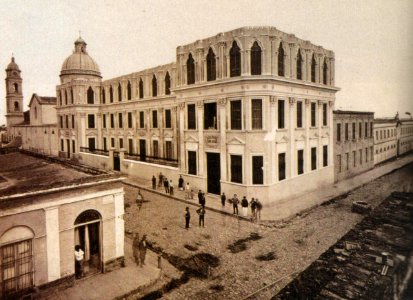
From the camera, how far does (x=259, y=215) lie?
59.2 feet

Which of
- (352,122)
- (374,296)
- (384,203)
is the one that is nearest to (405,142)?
(352,122)

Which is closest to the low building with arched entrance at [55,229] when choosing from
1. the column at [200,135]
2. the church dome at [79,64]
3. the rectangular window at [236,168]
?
the rectangular window at [236,168]

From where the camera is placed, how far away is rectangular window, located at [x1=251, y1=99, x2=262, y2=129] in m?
20.5

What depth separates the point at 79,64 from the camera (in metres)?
43.6

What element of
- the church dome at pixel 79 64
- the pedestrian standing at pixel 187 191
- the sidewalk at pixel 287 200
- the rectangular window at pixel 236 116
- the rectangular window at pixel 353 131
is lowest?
the sidewalk at pixel 287 200

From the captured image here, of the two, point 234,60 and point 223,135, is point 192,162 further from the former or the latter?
point 234,60

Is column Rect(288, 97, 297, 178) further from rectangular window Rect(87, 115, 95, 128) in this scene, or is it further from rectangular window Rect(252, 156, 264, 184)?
rectangular window Rect(87, 115, 95, 128)

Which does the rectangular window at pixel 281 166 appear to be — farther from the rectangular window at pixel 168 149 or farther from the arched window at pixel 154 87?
the arched window at pixel 154 87

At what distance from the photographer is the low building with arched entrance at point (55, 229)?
948cm

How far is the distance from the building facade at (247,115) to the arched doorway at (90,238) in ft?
36.4

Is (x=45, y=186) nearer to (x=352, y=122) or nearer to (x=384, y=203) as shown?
(x=384, y=203)

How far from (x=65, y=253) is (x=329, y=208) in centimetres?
1644

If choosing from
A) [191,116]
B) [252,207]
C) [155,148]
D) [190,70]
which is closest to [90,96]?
[155,148]

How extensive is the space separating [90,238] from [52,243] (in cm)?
207
